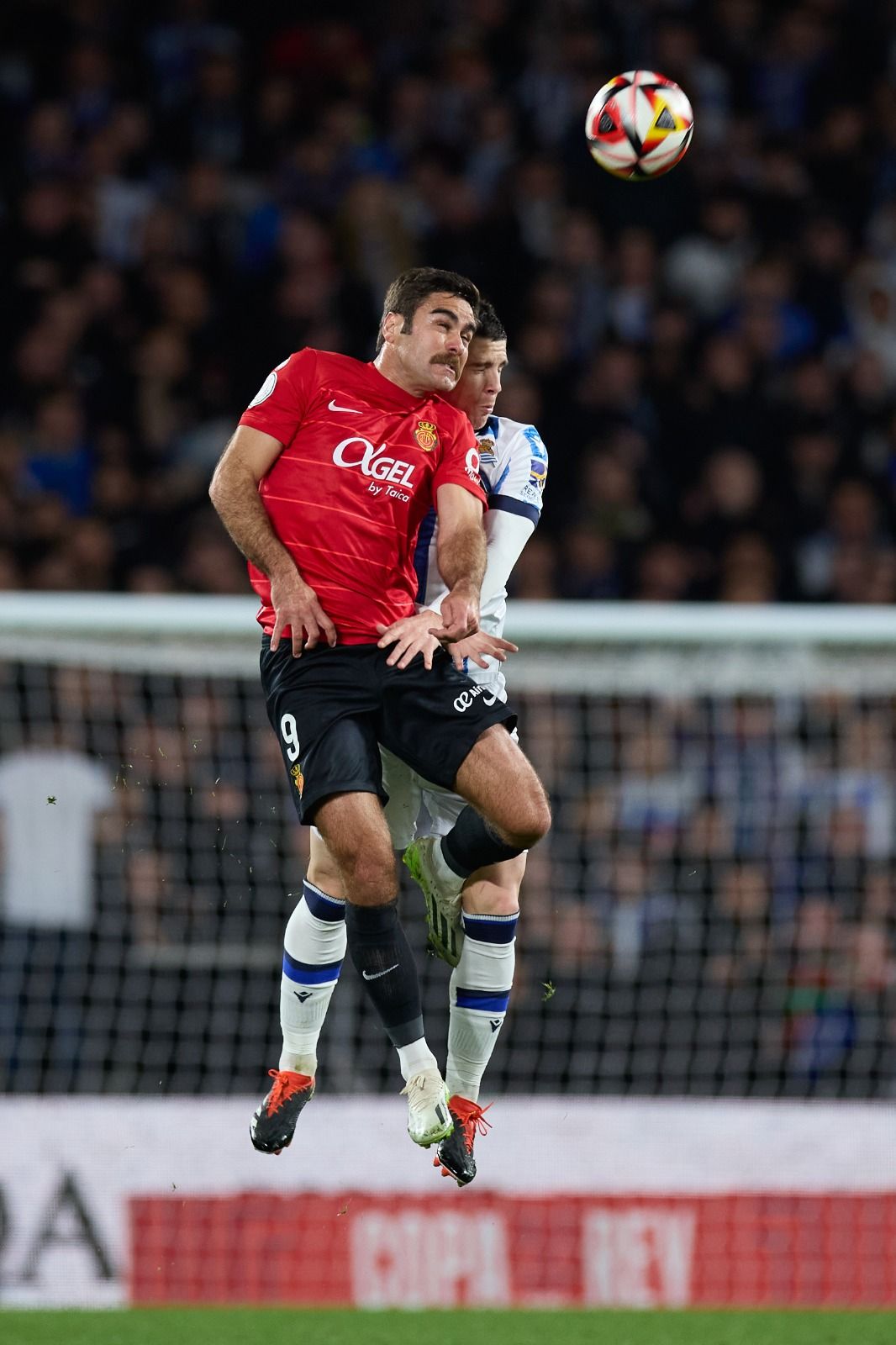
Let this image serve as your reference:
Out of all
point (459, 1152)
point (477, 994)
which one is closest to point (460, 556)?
point (477, 994)

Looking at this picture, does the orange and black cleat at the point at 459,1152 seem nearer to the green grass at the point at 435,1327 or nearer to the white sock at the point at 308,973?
the white sock at the point at 308,973

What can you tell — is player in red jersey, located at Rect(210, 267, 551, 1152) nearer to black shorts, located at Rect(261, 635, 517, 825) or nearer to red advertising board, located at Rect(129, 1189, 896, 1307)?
black shorts, located at Rect(261, 635, 517, 825)

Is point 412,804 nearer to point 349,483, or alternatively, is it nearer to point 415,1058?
point 415,1058

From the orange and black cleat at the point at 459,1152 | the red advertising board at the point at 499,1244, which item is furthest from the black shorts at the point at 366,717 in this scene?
the red advertising board at the point at 499,1244

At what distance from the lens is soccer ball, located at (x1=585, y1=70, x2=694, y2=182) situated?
6000mm

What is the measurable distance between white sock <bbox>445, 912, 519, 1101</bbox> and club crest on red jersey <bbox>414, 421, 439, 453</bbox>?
1.50m

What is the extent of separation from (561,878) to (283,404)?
4.60m

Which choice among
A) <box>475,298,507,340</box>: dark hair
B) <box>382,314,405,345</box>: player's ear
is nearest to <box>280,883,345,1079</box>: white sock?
<box>382,314,405,345</box>: player's ear

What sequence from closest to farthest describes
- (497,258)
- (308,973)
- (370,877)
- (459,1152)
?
1. (370,877)
2. (459,1152)
3. (308,973)
4. (497,258)

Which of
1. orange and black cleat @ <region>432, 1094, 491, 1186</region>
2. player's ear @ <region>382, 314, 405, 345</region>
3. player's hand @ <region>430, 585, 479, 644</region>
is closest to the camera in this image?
player's hand @ <region>430, 585, 479, 644</region>

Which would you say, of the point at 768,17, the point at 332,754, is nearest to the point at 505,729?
the point at 332,754

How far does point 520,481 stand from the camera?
20.6 feet

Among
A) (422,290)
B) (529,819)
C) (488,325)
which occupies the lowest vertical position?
(529,819)

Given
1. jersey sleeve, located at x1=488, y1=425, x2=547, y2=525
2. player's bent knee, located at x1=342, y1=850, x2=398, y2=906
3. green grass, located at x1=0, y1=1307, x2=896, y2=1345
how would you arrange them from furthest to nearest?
1. green grass, located at x1=0, y1=1307, x2=896, y2=1345
2. jersey sleeve, located at x1=488, y1=425, x2=547, y2=525
3. player's bent knee, located at x1=342, y1=850, x2=398, y2=906
